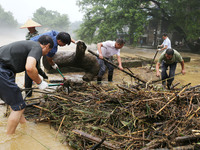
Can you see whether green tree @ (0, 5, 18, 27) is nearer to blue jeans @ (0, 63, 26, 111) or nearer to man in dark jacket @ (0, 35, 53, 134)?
man in dark jacket @ (0, 35, 53, 134)

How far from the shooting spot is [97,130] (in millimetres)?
2461

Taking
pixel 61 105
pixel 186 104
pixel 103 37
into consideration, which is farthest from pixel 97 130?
pixel 103 37

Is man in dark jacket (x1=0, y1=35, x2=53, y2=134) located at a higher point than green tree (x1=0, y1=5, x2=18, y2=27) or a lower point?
lower

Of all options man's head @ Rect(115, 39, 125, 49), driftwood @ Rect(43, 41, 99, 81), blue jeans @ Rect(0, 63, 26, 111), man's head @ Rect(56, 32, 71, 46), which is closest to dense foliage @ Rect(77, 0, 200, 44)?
driftwood @ Rect(43, 41, 99, 81)

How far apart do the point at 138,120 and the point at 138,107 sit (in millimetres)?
239

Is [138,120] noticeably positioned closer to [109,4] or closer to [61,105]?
[61,105]

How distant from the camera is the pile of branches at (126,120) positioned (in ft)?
6.94

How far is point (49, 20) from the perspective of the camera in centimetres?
5362

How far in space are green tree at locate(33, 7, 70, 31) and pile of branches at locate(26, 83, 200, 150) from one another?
53.7 meters

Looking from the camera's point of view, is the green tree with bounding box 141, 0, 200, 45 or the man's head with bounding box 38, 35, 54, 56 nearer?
the man's head with bounding box 38, 35, 54, 56

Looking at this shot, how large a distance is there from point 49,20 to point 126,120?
2255 inches

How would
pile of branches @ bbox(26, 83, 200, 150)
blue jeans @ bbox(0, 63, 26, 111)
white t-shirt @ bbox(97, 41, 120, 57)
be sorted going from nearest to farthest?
pile of branches @ bbox(26, 83, 200, 150) → blue jeans @ bbox(0, 63, 26, 111) → white t-shirt @ bbox(97, 41, 120, 57)

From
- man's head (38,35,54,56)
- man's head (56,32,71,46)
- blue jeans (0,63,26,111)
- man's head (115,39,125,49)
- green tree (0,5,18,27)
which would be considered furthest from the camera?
green tree (0,5,18,27)

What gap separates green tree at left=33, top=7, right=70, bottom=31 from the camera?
52.7 m
